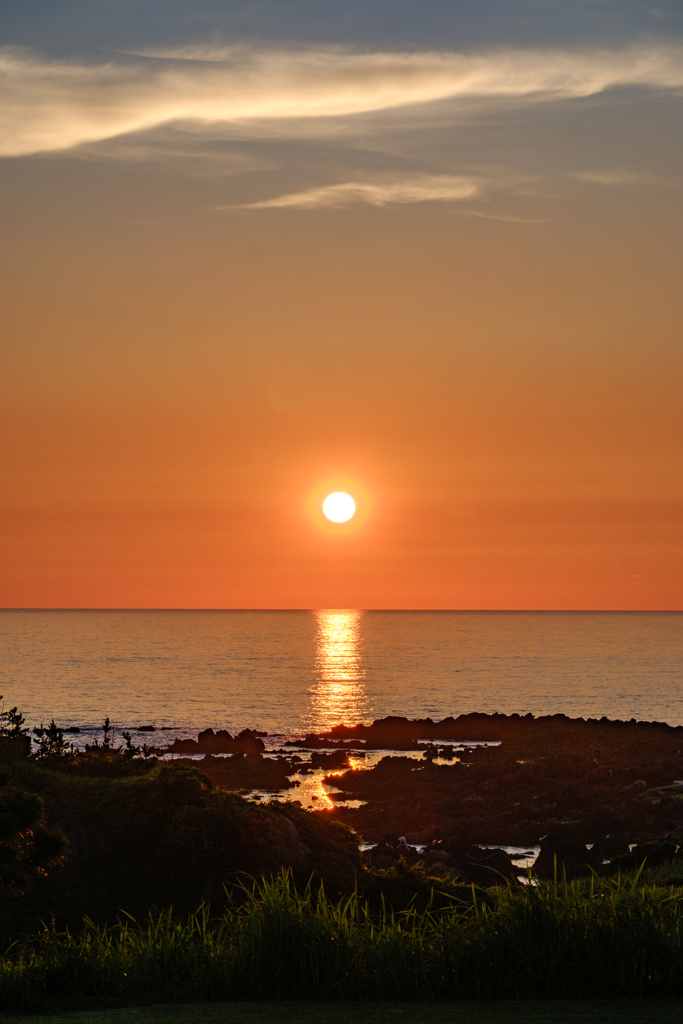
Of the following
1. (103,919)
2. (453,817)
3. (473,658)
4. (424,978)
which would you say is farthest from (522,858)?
(473,658)

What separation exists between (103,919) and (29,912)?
5.63 feet

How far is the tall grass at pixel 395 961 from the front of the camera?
29.5 ft

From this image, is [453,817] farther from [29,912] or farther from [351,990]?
[351,990]

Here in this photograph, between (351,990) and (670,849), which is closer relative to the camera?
(351,990)

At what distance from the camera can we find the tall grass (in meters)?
8.98

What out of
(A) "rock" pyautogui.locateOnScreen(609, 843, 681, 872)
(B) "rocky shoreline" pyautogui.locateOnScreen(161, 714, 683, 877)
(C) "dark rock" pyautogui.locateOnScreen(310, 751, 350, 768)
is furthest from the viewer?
(C) "dark rock" pyautogui.locateOnScreen(310, 751, 350, 768)

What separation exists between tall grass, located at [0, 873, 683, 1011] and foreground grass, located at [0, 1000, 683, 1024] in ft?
1.50

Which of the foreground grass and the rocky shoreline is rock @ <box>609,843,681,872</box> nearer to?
the rocky shoreline

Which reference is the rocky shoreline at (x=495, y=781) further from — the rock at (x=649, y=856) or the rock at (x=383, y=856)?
the rock at (x=649, y=856)

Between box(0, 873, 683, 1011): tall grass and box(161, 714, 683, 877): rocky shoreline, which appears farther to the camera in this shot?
box(161, 714, 683, 877): rocky shoreline

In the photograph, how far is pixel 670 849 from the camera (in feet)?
91.5

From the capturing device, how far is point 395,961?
9219 mm

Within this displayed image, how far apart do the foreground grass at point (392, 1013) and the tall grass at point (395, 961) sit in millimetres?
459

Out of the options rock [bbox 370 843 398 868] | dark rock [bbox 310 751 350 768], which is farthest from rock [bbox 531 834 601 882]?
dark rock [bbox 310 751 350 768]
